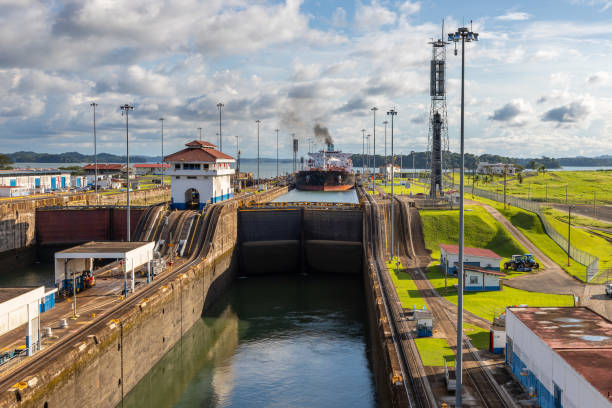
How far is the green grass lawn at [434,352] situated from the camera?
1035 inches

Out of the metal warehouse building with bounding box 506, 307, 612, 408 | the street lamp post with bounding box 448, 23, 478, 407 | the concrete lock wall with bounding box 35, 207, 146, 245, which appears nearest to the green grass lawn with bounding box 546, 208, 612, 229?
the metal warehouse building with bounding box 506, 307, 612, 408

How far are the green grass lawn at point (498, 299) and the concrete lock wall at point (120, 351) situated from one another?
21.5 metres

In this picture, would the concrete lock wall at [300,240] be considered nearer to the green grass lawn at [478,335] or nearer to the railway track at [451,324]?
the railway track at [451,324]

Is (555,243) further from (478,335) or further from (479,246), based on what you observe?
(478,335)

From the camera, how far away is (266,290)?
190 feet

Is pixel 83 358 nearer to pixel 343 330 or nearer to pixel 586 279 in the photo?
pixel 343 330

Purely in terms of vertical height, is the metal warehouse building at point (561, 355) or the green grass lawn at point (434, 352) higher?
the metal warehouse building at point (561, 355)

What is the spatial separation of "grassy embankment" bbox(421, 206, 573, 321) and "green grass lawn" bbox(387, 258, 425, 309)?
6.91 feet

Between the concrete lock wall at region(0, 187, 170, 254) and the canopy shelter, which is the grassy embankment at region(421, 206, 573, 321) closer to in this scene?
the canopy shelter

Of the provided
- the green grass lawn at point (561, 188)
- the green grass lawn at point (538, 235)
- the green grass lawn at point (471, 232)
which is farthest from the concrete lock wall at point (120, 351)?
the green grass lawn at point (561, 188)

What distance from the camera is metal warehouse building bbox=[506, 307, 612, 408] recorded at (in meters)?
18.2

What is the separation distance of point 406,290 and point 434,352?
13843 mm

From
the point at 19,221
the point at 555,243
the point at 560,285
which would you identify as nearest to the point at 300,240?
the point at 555,243

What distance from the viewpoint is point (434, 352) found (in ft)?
90.9
